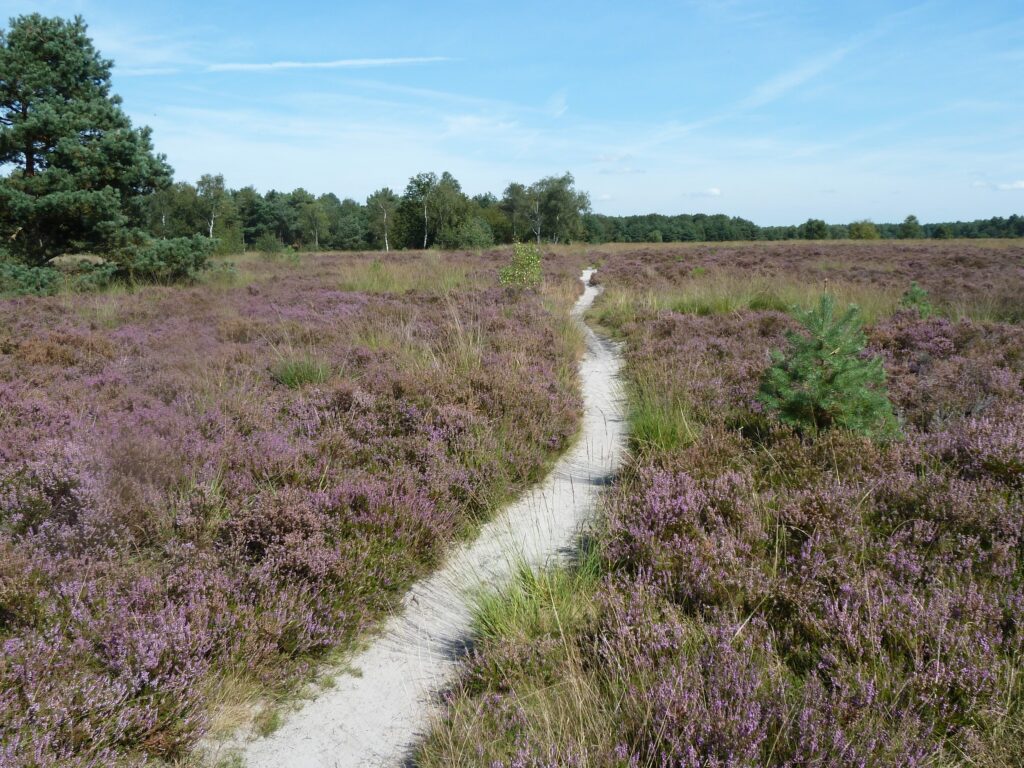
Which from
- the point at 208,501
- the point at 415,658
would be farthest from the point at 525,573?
the point at 208,501

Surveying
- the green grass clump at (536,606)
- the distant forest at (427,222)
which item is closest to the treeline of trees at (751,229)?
the distant forest at (427,222)

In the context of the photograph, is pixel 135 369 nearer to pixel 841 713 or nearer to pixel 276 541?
pixel 276 541

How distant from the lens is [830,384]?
4809 mm

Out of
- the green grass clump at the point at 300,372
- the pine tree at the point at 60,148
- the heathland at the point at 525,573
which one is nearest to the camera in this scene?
the heathland at the point at 525,573

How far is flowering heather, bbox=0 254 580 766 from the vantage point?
2.41m

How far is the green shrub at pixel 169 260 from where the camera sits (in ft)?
50.6

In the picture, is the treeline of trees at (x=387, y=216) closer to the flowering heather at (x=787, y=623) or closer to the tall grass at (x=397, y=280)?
the tall grass at (x=397, y=280)

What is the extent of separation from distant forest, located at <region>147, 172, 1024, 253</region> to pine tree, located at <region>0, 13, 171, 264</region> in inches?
1074

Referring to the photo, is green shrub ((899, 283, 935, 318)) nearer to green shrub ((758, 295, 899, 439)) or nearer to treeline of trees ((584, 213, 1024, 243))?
green shrub ((758, 295, 899, 439))

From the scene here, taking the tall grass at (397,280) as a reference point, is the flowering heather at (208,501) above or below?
below

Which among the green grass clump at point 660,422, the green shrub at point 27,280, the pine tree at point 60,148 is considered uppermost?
the pine tree at point 60,148

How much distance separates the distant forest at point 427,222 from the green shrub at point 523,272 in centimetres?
2842

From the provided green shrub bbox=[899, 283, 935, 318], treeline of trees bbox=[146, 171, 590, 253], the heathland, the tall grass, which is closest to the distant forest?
treeline of trees bbox=[146, 171, 590, 253]

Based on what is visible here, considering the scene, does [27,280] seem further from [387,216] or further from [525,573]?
[387,216]
